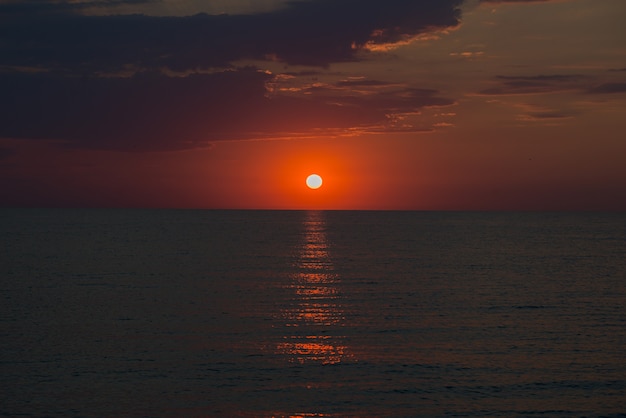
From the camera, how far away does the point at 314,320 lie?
46.9 m

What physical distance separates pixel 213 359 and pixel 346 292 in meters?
27.3

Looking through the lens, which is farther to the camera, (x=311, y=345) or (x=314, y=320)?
(x=314, y=320)

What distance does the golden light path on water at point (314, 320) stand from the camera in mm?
37031

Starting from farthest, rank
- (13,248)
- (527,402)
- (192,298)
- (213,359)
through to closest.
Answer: (13,248), (192,298), (213,359), (527,402)

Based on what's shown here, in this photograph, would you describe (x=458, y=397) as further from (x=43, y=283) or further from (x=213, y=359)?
(x=43, y=283)

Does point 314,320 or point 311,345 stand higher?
point 314,320

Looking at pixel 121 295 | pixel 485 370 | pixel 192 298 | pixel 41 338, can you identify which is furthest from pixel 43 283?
pixel 485 370

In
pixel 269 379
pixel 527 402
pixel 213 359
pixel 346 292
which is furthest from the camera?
pixel 346 292

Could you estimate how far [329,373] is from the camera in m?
33.1

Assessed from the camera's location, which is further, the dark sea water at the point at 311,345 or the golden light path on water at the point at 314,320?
the golden light path on water at the point at 314,320

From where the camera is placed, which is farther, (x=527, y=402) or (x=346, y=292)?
(x=346, y=292)

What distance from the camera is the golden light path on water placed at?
37031 mm

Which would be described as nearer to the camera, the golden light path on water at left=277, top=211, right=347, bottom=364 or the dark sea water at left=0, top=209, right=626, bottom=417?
the dark sea water at left=0, top=209, right=626, bottom=417

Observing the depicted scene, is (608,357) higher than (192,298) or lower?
lower
